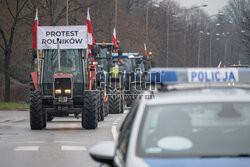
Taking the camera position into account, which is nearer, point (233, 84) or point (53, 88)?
point (233, 84)

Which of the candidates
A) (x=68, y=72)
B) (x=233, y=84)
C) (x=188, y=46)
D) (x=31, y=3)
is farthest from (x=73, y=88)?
(x=188, y=46)

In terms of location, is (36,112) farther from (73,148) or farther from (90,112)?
(73,148)

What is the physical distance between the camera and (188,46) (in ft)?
328

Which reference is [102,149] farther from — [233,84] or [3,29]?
[3,29]

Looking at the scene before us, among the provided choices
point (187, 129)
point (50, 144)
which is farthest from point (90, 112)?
point (187, 129)

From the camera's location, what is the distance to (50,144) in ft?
51.6

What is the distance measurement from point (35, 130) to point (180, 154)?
15768mm

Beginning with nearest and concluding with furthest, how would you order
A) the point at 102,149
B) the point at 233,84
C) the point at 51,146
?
the point at 102,149 → the point at 233,84 → the point at 51,146

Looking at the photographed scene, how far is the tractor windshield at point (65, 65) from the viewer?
72.4ft

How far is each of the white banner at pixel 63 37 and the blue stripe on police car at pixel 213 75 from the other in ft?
51.9

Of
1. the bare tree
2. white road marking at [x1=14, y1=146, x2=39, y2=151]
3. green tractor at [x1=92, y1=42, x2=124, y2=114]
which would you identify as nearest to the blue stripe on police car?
white road marking at [x1=14, y1=146, x2=39, y2=151]

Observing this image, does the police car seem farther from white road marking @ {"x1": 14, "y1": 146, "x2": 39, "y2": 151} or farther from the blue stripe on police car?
white road marking @ {"x1": 14, "y1": 146, "x2": 39, "y2": 151}

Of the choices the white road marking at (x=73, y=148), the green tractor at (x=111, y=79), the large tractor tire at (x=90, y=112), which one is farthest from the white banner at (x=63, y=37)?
the green tractor at (x=111, y=79)

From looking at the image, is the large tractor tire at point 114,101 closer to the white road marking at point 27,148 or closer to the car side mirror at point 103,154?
the white road marking at point 27,148
